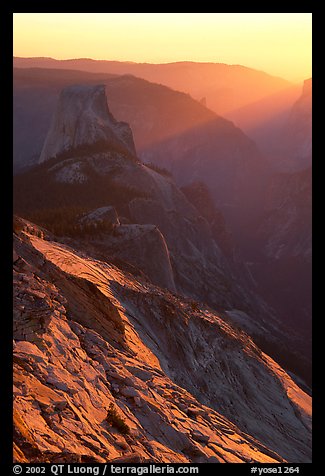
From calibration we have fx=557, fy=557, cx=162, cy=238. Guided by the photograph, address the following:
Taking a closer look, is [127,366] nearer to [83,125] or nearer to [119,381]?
[119,381]

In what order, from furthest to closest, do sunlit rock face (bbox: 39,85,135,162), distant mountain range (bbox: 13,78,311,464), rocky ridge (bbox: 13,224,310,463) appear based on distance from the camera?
sunlit rock face (bbox: 39,85,135,162) → distant mountain range (bbox: 13,78,311,464) → rocky ridge (bbox: 13,224,310,463)

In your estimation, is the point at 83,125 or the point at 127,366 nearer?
the point at 127,366

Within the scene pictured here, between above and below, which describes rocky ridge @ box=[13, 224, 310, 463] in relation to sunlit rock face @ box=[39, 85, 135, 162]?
below

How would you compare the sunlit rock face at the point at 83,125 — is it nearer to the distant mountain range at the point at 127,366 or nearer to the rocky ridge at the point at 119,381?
the distant mountain range at the point at 127,366

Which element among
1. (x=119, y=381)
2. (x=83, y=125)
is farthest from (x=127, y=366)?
(x=83, y=125)

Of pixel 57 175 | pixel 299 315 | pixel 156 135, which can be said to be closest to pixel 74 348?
pixel 57 175

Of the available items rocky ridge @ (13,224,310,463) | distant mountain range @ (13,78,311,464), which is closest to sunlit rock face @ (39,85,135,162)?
distant mountain range @ (13,78,311,464)

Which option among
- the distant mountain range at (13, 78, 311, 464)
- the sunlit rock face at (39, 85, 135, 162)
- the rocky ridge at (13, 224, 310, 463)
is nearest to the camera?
the rocky ridge at (13, 224, 310, 463)

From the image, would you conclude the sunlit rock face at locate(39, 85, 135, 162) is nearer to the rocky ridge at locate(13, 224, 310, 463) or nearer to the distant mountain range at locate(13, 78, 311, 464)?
the distant mountain range at locate(13, 78, 311, 464)

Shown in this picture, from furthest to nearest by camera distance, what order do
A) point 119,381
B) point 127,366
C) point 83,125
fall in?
point 83,125, point 127,366, point 119,381

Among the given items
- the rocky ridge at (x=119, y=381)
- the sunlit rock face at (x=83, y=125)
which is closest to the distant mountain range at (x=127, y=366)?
the rocky ridge at (x=119, y=381)

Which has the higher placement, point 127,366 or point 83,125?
point 83,125
